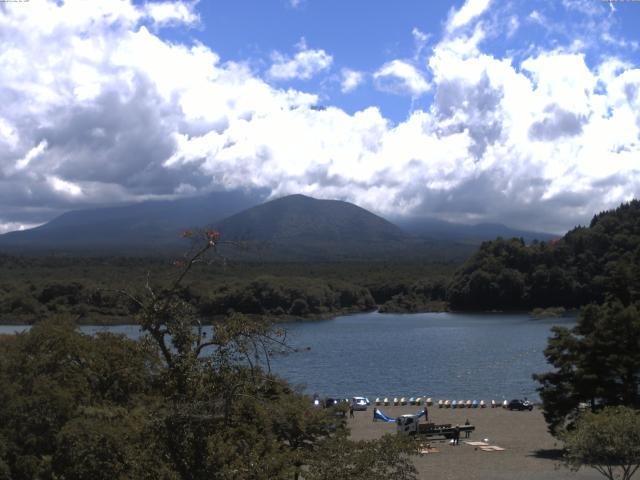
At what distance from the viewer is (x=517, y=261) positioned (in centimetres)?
10638

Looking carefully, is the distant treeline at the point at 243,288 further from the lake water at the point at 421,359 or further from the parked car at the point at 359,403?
the parked car at the point at 359,403

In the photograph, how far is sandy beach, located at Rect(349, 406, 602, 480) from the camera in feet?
66.2

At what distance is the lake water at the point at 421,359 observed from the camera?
43125 mm

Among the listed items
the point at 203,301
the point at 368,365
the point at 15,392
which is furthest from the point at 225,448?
the point at 203,301

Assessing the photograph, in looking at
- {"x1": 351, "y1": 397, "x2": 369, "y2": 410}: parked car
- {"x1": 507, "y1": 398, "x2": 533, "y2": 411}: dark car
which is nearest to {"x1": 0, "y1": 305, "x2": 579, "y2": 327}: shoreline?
{"x1": 351, "y1": 397, "x2": 369, "y2": 410}: parked car

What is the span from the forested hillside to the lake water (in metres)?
14.8

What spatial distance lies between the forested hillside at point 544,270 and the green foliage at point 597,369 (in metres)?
77.6

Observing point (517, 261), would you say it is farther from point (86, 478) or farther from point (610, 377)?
point (86, 478)

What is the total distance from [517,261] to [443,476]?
89.6m

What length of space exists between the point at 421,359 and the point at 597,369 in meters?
33.6

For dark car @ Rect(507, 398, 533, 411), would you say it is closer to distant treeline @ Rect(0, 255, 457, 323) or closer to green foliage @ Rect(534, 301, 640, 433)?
green foliage @ Rect(534, 301, 640, 433)

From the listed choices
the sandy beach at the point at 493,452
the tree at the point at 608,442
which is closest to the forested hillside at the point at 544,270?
the sandy beach at the point at 493,452

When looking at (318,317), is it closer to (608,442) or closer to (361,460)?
(608,442)

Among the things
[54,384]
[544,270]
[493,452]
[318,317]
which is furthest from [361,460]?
[544,270]
